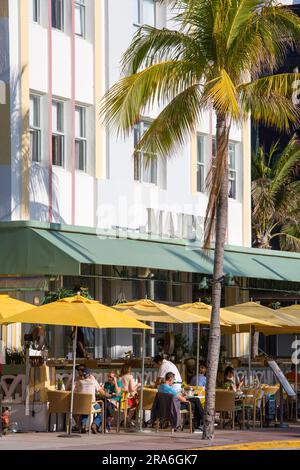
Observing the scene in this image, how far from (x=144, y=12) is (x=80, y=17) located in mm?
3377

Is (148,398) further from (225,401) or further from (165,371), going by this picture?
(225,401)

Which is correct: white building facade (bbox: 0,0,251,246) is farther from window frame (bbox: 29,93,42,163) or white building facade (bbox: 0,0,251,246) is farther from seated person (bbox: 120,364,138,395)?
seated person (bbox: 120,364,138,395)

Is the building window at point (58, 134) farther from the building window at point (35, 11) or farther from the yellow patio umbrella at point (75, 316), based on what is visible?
the yellow patio umbrella at point (75, 316)

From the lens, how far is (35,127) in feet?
111

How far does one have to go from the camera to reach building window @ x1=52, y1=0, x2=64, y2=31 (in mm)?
34969

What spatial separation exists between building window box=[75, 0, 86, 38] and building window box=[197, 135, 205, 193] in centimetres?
636

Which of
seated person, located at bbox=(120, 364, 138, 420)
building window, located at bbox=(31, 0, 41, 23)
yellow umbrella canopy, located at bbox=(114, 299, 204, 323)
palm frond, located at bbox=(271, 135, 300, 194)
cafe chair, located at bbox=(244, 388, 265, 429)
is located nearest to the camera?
seated person, located at bbox=(120, 364, 138, 420)


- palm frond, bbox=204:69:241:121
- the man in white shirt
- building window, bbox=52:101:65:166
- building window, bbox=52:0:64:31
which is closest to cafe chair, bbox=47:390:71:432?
the man in white shirt

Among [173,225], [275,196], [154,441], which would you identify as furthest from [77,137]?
[275,196]

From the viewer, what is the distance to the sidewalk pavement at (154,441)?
949 inches

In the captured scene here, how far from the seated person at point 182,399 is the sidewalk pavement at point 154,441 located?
0.77 m

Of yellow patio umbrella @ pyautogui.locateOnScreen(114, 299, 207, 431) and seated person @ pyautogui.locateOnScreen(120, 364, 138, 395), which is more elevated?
yellow patio umbrella @ pyautogui.locateOnScreen(114, 299, 207, 431)

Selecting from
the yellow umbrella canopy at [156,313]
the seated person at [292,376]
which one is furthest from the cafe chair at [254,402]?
the seated person at [292,376]
